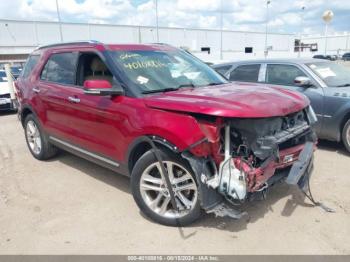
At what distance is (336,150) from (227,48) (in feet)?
251

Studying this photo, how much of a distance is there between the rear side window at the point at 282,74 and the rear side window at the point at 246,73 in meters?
0.26

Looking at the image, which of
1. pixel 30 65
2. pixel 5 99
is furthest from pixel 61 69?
pixel 5 99

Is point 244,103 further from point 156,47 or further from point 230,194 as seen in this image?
point 156,47

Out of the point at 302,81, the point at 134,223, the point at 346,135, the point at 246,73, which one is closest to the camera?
the point at 134,223

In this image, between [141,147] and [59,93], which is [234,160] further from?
[59,93]

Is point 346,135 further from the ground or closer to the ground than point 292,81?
closer to the ground

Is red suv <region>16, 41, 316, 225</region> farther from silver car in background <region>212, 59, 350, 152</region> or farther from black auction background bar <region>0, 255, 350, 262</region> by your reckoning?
silver car in background <region>212, 59, 350, 152</region>

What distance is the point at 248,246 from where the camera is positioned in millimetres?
3252

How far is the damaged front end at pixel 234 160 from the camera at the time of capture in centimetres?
317

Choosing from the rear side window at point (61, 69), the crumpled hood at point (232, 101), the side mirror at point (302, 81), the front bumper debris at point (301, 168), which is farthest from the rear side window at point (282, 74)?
the rear side window at point (61, 69)

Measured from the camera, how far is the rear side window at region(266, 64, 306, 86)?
6.55 meters

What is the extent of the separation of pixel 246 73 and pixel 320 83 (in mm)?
1652

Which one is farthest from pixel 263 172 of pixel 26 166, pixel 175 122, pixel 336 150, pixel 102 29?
pixel 102 29

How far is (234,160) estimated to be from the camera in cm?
321
